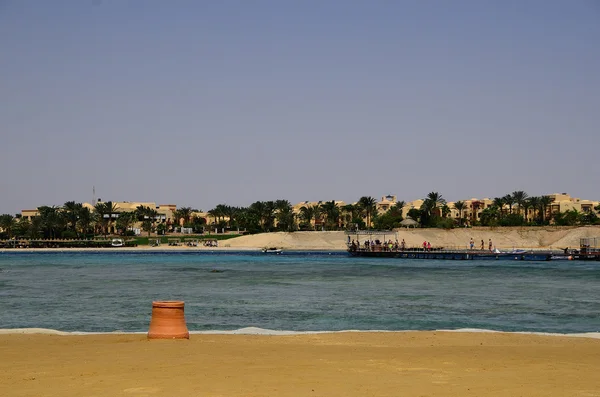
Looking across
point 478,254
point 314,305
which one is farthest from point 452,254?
point 314,305

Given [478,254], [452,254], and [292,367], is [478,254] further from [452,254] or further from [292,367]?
[292,367]

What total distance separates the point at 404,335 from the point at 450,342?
7.01ft

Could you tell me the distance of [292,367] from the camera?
14172mm

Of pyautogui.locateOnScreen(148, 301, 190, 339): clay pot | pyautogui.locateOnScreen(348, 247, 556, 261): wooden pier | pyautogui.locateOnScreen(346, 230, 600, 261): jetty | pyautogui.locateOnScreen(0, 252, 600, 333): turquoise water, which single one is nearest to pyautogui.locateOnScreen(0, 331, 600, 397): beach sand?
pyautogui.locateOnScreen(148, 301, 190, 339): clay pot

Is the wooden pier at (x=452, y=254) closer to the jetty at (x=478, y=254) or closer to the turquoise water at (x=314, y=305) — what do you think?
the jetty at (x=478, y=254)

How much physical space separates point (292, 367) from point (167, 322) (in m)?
5.44

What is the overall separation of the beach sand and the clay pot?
289 mm

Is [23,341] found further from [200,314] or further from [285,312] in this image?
[285,312]

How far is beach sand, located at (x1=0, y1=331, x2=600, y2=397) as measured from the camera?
12.0 m

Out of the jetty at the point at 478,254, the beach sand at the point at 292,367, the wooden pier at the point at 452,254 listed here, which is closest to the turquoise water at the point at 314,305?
the beach sand at the point at 292,367

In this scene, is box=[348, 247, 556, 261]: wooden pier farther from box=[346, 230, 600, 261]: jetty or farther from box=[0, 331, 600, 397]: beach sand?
box=[0, 331, 600, 397]: beach sand

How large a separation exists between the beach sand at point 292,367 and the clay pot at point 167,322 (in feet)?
0.95

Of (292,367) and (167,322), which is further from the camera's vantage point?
(167,322)

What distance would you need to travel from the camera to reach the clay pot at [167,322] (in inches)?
731
